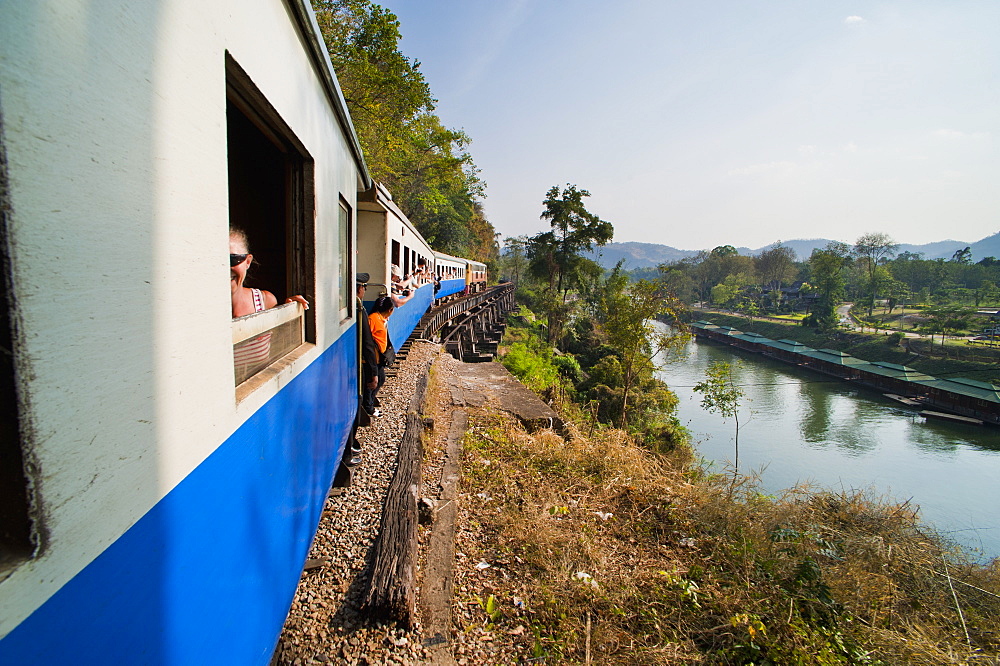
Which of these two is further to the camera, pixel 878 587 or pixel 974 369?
pixel 974 369

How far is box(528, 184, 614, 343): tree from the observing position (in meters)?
34.7

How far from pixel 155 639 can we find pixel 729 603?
3.38 metres

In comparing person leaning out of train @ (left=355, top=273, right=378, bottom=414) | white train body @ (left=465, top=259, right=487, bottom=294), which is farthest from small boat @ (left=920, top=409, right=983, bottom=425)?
person leaning out of train @ (left=355, top=273, right=378, bottom=414)

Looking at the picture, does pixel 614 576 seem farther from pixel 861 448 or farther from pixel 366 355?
pixel 861 448

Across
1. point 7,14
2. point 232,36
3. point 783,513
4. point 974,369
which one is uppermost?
point 232,36

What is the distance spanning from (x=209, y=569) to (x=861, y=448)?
99.9 ft

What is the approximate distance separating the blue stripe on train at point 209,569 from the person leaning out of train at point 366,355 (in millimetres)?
2240

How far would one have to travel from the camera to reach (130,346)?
77cm

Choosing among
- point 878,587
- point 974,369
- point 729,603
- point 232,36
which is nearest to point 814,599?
point 729,603

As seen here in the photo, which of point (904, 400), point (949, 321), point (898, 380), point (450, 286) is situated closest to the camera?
point (450, 286)

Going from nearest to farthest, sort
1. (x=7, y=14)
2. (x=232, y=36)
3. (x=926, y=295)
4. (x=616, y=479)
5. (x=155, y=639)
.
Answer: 1. (x=7, y=14)
2. (x=155, y=639)
3. (x=232, y=36)
4. (x=616, y=479)
5. (x=926, y=295)

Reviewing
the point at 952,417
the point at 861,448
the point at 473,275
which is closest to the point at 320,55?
the point at 473,275

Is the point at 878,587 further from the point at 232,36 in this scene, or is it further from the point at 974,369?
the point at 974,369

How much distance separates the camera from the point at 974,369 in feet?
105
